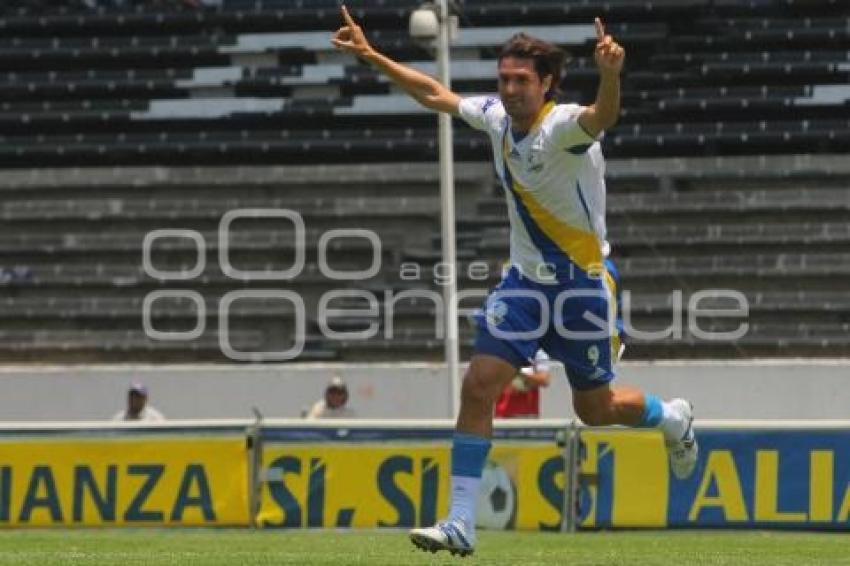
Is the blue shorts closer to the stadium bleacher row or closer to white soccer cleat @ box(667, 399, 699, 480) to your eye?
white soccer cleat @ box(667, 399, 699, 480)

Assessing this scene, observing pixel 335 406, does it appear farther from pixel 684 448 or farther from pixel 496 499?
pixel 684 448

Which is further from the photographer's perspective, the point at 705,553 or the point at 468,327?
the point at 468,327

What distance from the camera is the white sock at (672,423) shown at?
30.0ft

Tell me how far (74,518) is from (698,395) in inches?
263

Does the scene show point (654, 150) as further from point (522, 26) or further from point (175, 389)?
point (175, 389)

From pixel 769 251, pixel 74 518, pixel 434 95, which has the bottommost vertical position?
pixel 74 518

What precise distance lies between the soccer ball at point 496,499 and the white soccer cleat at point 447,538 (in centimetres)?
554

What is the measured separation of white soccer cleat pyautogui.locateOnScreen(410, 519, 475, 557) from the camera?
7.66 meters

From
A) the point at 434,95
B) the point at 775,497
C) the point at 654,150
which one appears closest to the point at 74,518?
the point at 775,497

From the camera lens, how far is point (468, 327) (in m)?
19.2

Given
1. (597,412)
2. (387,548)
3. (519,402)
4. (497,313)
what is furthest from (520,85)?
(519,402)

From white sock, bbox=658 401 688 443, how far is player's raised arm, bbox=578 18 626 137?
1843 millimetres

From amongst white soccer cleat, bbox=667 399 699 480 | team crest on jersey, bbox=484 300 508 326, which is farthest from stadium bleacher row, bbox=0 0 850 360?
team crest on jersey, bbox=484 300 508 326

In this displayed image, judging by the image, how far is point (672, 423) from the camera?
9.20 m
